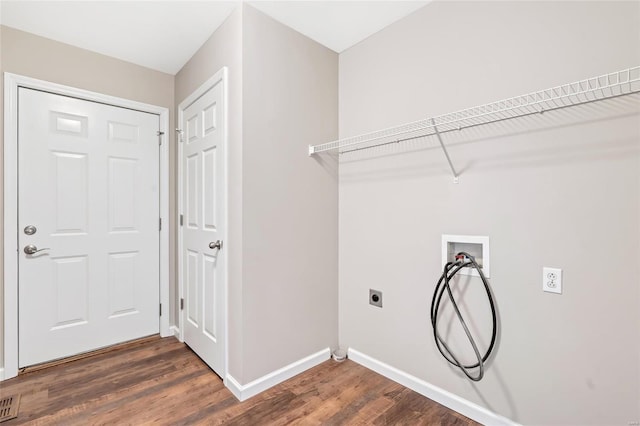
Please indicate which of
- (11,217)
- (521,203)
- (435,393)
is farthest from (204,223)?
(521,203)

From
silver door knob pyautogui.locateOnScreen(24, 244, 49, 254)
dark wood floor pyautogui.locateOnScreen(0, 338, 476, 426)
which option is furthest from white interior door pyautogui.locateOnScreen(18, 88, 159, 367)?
dark wood floor pyautogui.locateOnScreen(0, 338, 476, 426)

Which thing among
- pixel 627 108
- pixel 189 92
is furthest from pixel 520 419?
pixel 189 92

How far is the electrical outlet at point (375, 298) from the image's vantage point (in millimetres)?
2135

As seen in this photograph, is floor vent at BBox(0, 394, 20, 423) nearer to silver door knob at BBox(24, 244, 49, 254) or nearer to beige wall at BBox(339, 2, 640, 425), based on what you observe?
silver door knob at BBox(24, 244, 49, 254)

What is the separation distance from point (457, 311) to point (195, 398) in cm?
163

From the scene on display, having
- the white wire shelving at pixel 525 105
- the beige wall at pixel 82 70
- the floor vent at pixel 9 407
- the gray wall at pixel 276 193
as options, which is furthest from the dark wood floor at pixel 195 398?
the white wire shelving at pixel 525 105

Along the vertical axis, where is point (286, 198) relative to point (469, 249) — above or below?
above

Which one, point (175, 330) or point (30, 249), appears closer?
point (30, 249)

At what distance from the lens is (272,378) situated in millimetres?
1972

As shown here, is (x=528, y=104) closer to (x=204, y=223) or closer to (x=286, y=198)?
(x=286, y=198)

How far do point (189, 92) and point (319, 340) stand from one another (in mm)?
2265

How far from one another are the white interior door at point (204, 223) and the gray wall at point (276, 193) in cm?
14

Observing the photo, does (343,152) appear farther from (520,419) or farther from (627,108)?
(520,419)

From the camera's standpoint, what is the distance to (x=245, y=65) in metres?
1.88
